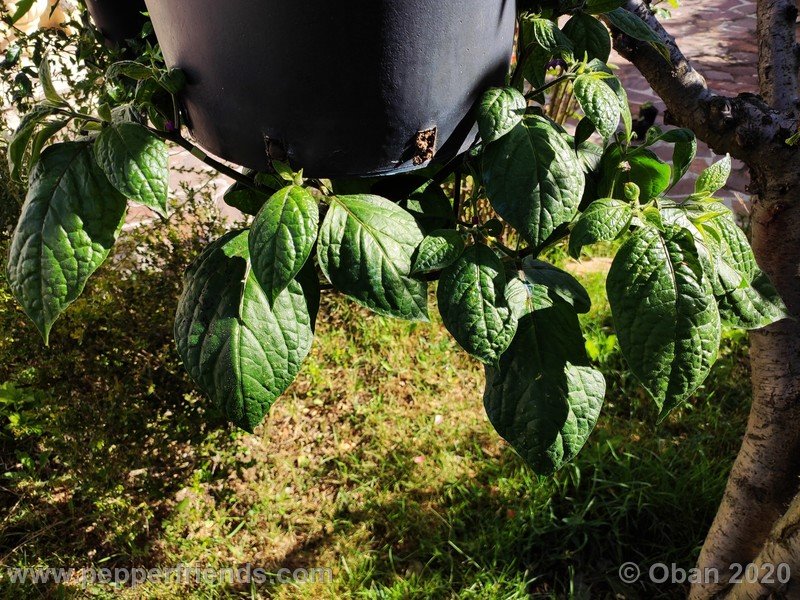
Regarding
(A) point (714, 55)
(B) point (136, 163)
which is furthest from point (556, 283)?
(A) point (714, 55)

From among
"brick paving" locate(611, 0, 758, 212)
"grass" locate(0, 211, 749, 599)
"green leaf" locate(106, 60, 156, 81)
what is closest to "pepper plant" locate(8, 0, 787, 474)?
"green leaf" locate(106, 60, 156, 81)

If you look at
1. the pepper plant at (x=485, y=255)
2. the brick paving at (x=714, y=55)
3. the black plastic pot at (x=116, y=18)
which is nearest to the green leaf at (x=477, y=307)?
the pepper plant at (x=485, y=255)

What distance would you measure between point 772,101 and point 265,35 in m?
1.19

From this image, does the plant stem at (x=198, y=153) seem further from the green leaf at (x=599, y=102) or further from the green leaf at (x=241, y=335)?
the green leaf at (x=599, y=102)

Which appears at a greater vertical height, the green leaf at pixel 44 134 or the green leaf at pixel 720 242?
the green leaf at pixel 44 134

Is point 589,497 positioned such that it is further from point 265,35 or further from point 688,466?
point 265,35

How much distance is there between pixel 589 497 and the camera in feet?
8.20

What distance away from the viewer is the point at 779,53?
1500 mm

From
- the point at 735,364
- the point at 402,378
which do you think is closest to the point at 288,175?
the point at 402,378

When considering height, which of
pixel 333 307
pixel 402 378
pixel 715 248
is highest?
pixel 715 248

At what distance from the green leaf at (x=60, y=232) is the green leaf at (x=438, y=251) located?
439 mm

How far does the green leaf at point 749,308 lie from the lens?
1.04 meters

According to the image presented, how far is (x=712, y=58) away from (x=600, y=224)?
271 inches

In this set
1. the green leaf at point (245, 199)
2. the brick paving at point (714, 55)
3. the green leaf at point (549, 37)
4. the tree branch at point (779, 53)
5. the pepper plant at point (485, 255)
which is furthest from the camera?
the brick paving at point (714, 55)
